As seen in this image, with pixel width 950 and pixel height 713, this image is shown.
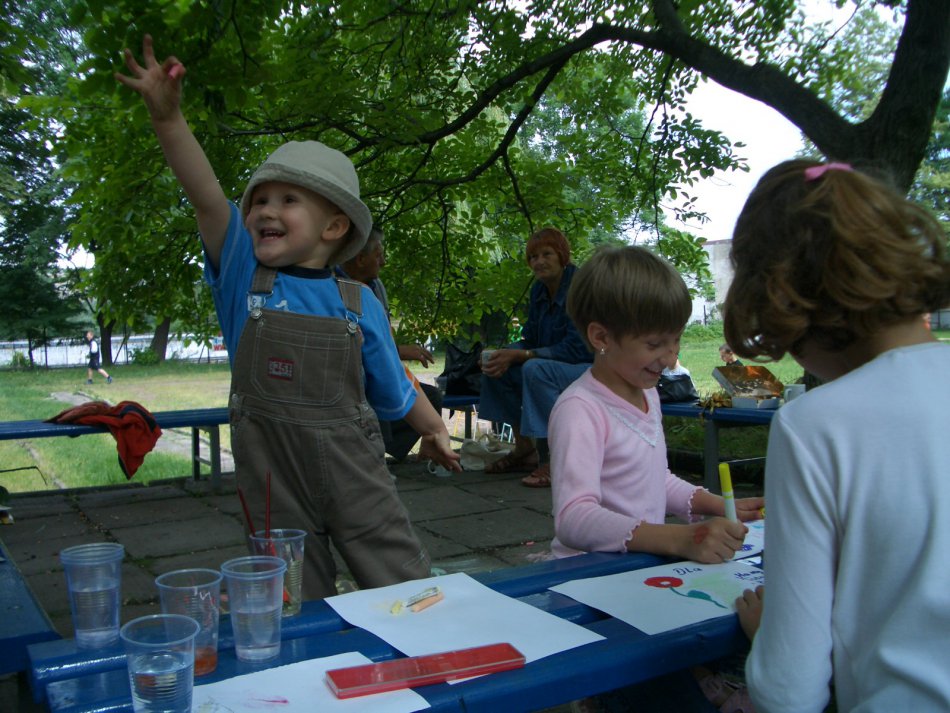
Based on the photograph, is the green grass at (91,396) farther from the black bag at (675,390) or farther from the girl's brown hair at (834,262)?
the girl's brown hair at (834,262)

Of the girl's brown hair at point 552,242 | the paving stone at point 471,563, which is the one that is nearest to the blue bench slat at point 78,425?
the paving stone at point 471,563

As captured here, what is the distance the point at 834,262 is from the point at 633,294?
99 centimetres

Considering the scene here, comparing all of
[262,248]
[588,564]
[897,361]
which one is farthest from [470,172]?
[897,361]

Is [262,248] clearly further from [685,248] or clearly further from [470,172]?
[685,248]

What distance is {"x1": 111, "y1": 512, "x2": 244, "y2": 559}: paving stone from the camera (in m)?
4.45

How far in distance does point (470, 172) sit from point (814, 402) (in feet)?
18.2

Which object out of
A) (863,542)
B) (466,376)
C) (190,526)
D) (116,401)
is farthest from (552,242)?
(116,401)

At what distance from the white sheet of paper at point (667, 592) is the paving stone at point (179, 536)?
3273 millimetres

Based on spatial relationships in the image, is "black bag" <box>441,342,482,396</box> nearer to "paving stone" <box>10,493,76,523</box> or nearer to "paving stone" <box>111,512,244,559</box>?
"paving stone" <box>111,512,244,559</box>

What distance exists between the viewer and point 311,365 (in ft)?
7.12

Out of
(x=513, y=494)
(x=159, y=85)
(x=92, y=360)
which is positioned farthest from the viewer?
(x=92, y=360)

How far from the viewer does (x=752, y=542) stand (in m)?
2.01

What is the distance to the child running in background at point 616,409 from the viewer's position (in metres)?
2.02

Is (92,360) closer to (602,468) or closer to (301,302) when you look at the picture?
(301,302)
